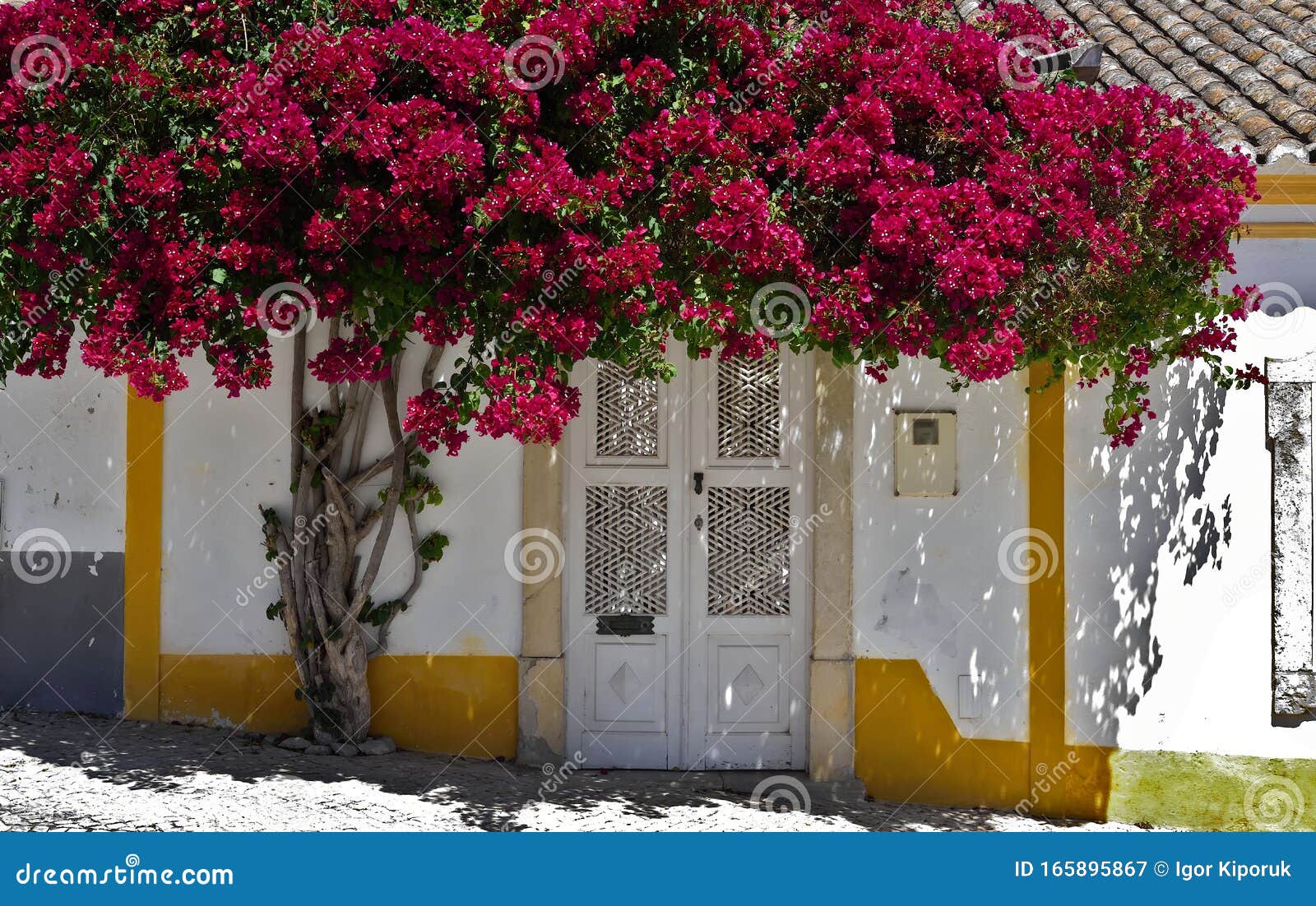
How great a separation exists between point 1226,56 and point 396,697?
6236 millimetres

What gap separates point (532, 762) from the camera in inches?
266

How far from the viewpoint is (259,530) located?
22.4ft

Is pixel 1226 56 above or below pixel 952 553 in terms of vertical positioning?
above

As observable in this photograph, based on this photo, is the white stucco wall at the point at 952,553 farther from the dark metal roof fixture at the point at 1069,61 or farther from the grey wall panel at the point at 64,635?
the grey wall panel at the point at 64,635

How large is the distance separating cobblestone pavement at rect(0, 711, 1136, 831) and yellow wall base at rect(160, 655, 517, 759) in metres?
0.11

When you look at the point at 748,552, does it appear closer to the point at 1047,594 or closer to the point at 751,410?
the point at 751,410

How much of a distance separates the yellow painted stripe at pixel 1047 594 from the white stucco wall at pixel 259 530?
286 centimetres

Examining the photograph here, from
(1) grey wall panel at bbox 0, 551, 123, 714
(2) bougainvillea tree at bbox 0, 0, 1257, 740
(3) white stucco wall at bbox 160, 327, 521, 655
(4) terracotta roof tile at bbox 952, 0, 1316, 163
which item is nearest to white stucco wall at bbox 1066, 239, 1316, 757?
(4) terracotta roof tile at bbox 952, 0, 1316, 163

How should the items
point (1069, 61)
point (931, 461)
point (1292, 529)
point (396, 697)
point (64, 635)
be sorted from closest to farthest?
1. point (1069, 61)
2. point (1292, 529)
3. point (931, 461)
4. point (396, 697)
5. point (64, 635)

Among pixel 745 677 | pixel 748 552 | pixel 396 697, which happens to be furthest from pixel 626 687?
pixel 396 697

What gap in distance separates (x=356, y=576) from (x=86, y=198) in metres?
2.42

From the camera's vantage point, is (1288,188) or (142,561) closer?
Result: (1288,188)

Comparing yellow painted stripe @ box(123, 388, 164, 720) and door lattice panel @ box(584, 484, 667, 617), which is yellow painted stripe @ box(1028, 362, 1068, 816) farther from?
yellow painted stripe @ box(123, 388, 164, 720)

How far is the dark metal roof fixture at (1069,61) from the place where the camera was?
584 centimetres
